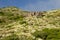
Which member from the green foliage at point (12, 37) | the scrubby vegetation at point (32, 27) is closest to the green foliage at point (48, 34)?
the scrubby vegetation at point (32, 27)

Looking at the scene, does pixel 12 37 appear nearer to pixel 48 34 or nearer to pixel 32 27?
pixel 48 34

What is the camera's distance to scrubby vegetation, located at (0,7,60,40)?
4306 centimetres

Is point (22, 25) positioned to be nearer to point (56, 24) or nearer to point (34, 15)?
point (56, 24)

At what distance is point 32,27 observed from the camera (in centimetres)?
4875

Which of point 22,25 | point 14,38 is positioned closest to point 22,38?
point 14,38

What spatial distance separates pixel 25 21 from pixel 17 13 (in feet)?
39.1

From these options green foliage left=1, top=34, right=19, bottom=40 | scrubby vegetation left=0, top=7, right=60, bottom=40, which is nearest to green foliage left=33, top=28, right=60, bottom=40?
scrubby vegetation left=0, top=7, right=60, bottom=40

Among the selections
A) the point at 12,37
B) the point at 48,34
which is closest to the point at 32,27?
the point at 48,34

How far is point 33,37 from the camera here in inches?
1684

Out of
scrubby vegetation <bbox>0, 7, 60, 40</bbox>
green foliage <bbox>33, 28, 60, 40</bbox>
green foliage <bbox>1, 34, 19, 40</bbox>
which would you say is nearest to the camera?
green foliage <bbox>1, 34, 19, 40</bbox>

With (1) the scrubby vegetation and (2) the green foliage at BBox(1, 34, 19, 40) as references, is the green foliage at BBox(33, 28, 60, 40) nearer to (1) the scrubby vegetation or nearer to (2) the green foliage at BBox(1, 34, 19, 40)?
(1) the scrubby vegetation

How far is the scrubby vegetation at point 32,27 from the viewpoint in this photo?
43.1m

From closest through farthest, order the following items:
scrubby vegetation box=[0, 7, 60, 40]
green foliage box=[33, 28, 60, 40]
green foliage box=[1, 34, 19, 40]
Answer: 1. green foliage box=[1, 34, 19, 40]
2. green foliage box=[33, 28, 60, 40]
3. scrubby vegetation box=[0, 7, 60, 40]

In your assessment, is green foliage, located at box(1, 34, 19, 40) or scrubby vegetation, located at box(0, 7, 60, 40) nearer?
green foliage, located at box(1, 34, 19, 40)
